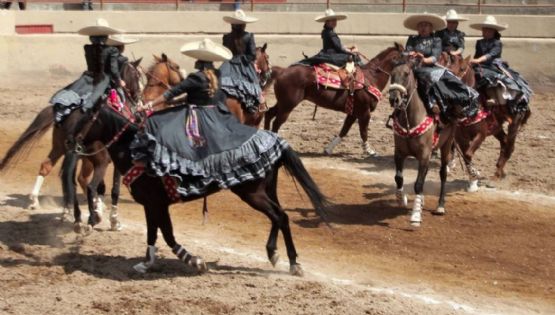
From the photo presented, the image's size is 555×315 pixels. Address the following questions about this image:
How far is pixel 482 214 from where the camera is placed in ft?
46.2

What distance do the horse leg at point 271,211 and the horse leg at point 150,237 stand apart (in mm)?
884

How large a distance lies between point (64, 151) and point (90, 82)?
1062 millimetres

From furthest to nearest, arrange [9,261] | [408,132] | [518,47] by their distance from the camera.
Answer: [518,47] → [408,132] → [9,261]

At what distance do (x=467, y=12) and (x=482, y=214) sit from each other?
13.5 m

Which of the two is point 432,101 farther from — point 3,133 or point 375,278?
point 3,133

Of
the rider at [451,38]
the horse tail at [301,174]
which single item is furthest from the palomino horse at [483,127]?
the horse tail at [301,174]

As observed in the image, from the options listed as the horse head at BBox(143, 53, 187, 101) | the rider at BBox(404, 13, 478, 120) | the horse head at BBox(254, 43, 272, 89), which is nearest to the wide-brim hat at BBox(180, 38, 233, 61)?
the horse head at BBox(143, 53, 187, 101)

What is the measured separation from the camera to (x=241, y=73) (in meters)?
A: 14.8

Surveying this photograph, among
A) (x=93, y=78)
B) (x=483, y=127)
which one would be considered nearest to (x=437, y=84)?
(x=483, y=127)

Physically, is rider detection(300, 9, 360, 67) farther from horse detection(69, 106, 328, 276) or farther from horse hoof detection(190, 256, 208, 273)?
horse hoof detection(190, 256, 208, 273)

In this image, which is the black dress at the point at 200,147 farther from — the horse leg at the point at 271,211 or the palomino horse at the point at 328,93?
the palomino horse at the point at 328,93

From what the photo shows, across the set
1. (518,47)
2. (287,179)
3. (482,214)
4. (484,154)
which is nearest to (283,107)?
(287,179)

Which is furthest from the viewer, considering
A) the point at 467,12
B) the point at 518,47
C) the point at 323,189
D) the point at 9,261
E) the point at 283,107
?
the point at 467,12

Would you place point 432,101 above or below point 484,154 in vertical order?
above
